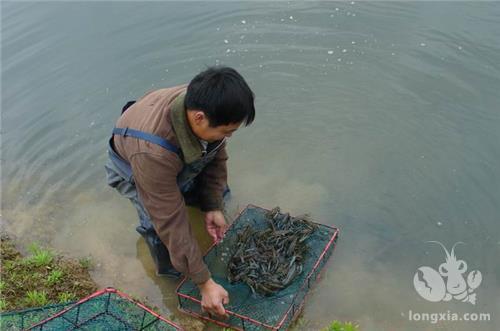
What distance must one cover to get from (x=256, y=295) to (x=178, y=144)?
1.49 m

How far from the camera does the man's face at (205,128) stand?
332 cm

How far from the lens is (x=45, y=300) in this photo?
4.35 m

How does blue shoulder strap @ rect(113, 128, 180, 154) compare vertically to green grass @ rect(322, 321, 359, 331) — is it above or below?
above

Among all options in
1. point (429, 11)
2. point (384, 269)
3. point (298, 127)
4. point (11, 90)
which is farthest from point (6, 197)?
point (429, 11)

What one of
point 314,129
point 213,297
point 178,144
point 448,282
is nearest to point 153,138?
point 178,144

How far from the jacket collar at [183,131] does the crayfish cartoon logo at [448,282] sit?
2.35 meters

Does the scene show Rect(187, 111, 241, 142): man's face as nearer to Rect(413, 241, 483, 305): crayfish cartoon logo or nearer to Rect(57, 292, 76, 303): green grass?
Rect(57, 292, 76, 303): green grass

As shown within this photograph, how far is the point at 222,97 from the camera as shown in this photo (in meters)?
3.18

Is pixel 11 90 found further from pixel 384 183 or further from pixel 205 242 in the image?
pixel 384 183

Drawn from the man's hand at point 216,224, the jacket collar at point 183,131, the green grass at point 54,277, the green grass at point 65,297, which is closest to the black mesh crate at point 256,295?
the man's hand at point 216,224

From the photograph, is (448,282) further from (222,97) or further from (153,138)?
(153,138)

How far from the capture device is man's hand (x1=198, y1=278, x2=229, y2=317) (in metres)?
3.82

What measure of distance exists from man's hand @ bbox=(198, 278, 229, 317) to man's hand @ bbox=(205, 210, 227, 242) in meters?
0.87

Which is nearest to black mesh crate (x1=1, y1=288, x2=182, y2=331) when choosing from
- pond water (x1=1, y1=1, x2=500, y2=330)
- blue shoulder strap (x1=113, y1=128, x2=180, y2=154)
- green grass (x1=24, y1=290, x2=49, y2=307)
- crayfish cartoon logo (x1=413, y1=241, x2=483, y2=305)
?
green grass (x1=24, y1=290, x2=49, y2=307)
